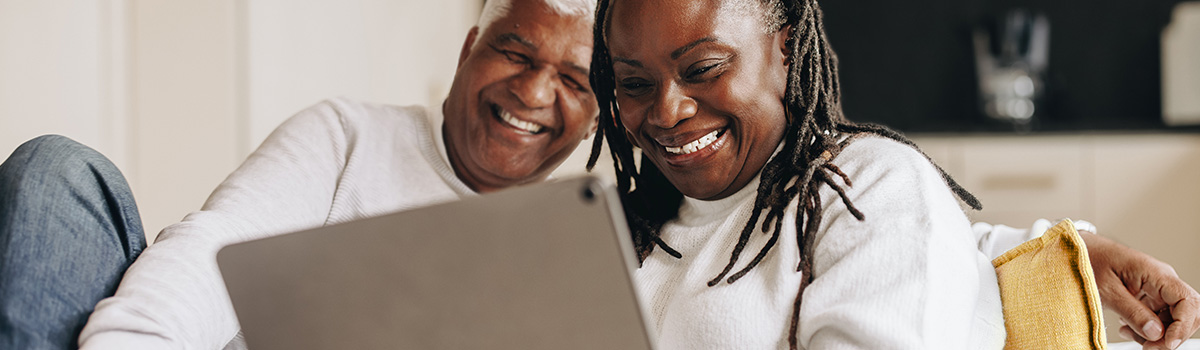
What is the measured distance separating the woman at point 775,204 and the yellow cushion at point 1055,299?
0.02 metres

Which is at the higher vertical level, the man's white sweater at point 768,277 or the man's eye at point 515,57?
the man's eye at point 515,57

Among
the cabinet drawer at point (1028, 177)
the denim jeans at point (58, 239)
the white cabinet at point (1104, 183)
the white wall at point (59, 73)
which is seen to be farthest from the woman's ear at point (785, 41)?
the cabinet drawer at point (1028, 177)

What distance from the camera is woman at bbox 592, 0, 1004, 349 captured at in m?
0.75

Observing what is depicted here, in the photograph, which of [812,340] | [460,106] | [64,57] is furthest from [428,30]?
[812,340]

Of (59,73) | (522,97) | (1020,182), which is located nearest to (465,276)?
(522,97)

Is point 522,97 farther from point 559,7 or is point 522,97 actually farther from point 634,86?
point 634,86

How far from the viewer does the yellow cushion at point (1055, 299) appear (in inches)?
34.9

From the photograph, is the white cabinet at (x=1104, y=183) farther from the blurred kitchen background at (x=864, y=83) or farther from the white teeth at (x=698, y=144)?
the white teeth at (x=698, y=144)

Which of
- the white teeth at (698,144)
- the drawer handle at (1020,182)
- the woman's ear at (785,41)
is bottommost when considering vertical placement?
the drawer handle at (1020,182)

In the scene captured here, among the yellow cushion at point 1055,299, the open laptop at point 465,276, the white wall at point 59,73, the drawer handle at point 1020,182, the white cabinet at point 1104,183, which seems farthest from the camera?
the drawer handle at point 1020,182

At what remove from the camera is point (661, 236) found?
105 centimetres

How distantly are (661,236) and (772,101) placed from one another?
8.2 inches

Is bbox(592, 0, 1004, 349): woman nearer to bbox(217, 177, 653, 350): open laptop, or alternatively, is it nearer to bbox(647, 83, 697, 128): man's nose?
bbox(647, 83, 697, 128): man's nose

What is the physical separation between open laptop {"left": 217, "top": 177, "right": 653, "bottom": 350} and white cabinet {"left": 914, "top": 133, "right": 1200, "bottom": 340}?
7.49 feet
